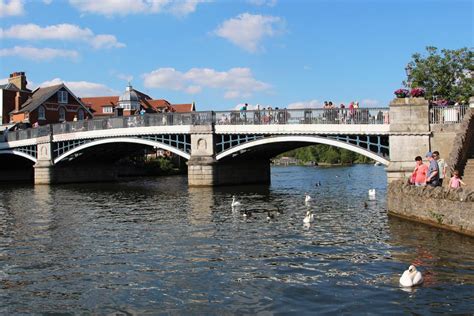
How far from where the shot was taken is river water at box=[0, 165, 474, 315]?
915cm

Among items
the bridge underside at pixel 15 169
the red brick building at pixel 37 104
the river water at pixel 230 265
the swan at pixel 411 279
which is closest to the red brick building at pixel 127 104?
the red brick building at pixel 37 104

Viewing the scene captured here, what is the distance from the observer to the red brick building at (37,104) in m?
66.4

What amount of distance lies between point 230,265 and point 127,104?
7344cm

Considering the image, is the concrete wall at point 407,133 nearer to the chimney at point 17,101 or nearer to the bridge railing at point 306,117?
the bridge railing at point 306,117

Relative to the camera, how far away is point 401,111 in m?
26.8

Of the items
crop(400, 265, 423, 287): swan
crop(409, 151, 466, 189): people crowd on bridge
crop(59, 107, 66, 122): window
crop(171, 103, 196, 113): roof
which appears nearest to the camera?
crop(400, 265, 423, 287): swan

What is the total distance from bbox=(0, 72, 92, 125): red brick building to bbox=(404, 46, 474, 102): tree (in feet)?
147

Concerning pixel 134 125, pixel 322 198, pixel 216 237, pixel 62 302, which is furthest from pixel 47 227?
pixel 134 125

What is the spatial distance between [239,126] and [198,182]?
484 centimetres

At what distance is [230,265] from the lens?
12.0 metres

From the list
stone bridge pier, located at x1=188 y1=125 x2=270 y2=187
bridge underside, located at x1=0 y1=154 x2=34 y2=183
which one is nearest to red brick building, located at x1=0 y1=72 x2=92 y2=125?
bridge underside, located at x1=0 y1=154 x2=34 y2=183

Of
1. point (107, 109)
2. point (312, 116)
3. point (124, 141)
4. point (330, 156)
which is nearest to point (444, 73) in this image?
point (312, 116)

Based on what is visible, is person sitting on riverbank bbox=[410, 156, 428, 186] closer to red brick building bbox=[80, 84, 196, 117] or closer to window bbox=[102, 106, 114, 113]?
red brick building bbox=[80, 84, 196, 117]

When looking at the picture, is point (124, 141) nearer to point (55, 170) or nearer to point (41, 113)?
point (55, 170)
